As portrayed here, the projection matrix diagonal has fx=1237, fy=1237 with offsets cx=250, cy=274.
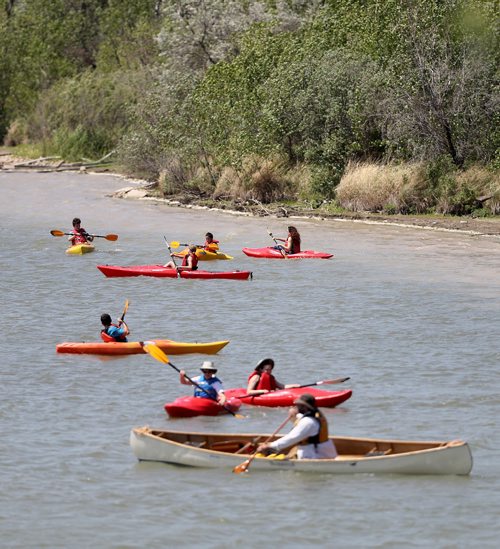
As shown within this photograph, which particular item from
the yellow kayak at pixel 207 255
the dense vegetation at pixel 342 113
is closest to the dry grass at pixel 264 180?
the dense vegetation at pixel 342 113

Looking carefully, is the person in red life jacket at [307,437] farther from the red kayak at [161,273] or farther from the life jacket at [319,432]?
the red kayak at [161,273]

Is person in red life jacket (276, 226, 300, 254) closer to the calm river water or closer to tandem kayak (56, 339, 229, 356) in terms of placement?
the calm river water

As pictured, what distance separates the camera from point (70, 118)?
75500mm

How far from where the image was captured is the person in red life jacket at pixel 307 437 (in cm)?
1562

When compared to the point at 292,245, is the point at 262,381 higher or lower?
lower

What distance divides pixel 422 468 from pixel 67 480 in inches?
Result: 184

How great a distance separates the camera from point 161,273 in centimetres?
3366

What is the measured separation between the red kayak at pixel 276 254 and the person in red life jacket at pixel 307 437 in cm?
1980

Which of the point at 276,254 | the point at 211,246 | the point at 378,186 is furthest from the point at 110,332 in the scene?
the point at 378,186

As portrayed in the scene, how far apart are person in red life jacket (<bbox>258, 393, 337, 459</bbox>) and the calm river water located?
356 mm

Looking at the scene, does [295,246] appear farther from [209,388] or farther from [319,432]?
[319,432]

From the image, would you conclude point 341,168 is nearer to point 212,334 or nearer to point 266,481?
point 212,334

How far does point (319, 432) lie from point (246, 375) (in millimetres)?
6710

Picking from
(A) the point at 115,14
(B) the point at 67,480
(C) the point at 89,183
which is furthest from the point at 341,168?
(A) the point at 115,14
